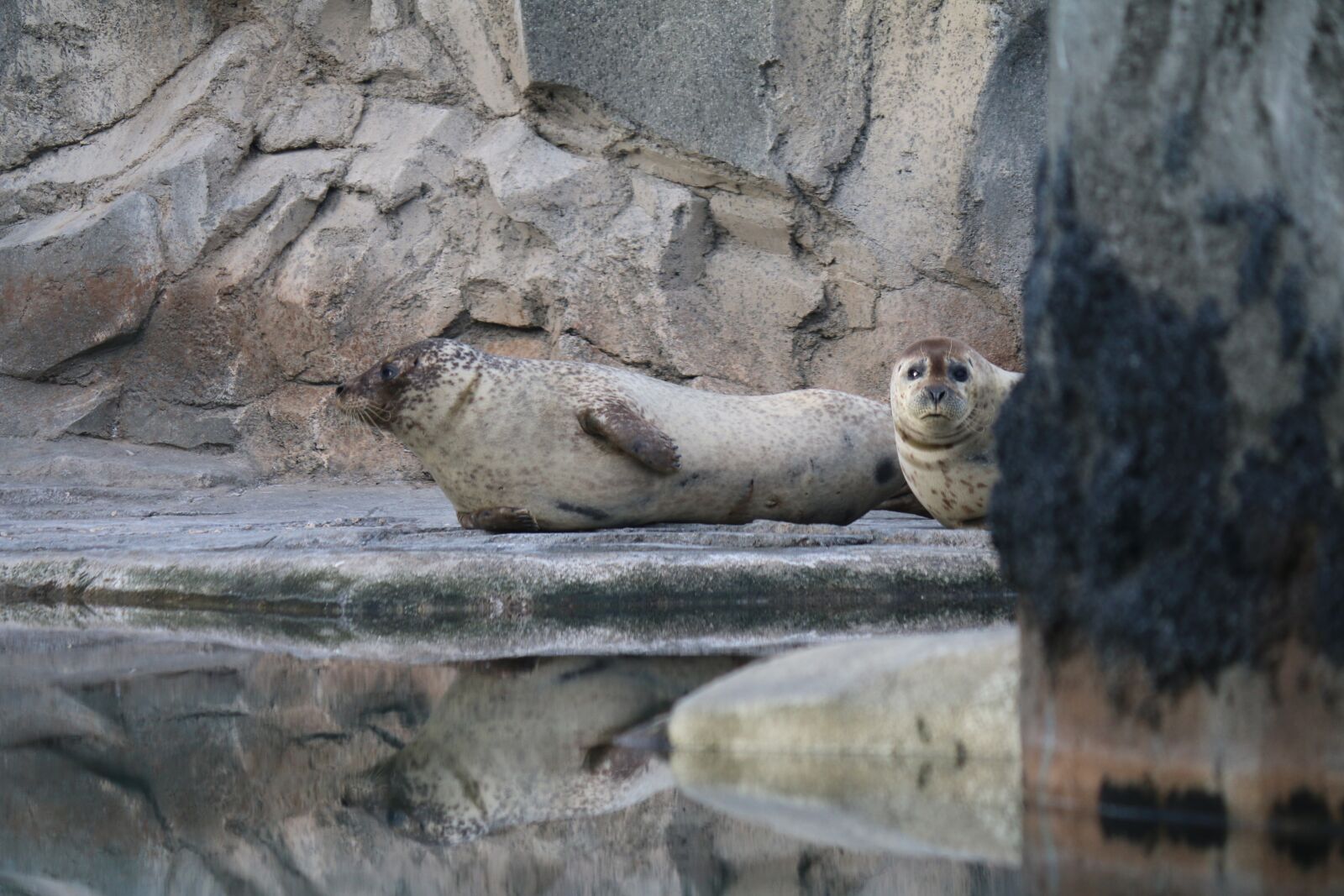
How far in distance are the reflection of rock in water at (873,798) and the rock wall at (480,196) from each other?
658cm

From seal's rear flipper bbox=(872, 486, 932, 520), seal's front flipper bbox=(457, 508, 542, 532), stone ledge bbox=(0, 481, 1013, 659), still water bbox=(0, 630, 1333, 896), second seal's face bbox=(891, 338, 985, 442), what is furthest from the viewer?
seal's rear flipper bbox=(872, 486, 932, 520)

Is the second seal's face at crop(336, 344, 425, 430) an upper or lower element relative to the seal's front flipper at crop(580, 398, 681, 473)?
upper

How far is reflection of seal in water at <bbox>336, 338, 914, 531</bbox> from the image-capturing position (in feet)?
18.4

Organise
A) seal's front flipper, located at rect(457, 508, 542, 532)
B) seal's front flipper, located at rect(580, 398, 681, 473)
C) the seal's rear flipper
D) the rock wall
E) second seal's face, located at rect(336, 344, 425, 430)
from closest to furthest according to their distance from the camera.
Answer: seal's front flipper, located at rect(580, 398, 681, 473) → seal's front flipper, located at rect(457, 508, 542, 532) → second seal's face, located at rect(336, 344, 425, 430) → the seal's rear flipper → the rock wall

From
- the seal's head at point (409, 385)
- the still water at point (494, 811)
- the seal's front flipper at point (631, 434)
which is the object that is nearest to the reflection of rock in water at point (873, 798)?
the still water at point (494, 811)

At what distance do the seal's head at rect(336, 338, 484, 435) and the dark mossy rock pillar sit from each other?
154 inches

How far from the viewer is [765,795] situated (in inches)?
84.8

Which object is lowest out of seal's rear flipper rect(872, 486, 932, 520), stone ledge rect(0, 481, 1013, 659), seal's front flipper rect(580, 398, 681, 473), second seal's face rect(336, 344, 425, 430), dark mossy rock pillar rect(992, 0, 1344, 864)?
seal's rear flipper rect(872, 486, 932, 520)

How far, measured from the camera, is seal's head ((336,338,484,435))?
5.66 m

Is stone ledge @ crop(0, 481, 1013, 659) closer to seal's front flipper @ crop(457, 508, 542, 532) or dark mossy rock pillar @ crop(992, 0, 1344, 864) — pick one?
seal's front flipper @ crop(457, 508, 542, 532)

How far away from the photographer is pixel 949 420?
5406mm

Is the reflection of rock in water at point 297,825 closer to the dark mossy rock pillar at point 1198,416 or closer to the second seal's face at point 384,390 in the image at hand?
the dark mossy rock pillar at point 1198,416

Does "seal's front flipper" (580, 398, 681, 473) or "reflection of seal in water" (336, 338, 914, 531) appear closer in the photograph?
"seal's front flipper" (580, 398, 681, 473)

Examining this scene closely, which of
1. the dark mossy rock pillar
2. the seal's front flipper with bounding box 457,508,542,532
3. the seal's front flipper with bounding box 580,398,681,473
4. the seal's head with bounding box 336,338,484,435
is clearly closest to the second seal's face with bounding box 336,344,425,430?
the seal's head with bounding box 336,338,484,435
